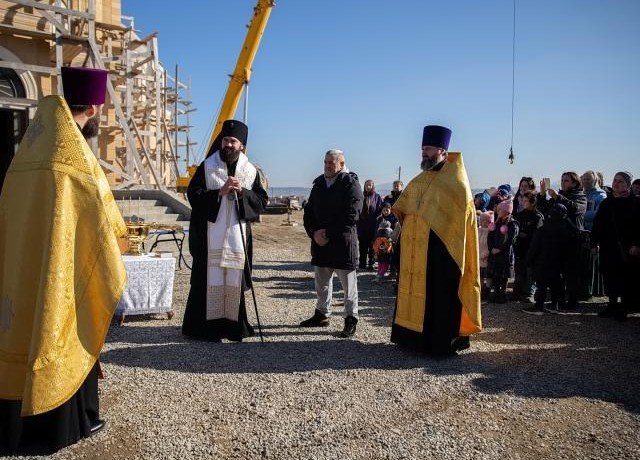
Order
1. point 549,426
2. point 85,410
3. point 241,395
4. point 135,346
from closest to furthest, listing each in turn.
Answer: point 85,410 < point 549,426 < point 241,395 < point 135,346

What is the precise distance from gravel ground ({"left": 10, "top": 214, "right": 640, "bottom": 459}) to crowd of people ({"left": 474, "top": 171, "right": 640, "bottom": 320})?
106 centimetres

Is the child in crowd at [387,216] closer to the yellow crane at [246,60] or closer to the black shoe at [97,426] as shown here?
the yellow crane at [246,60]

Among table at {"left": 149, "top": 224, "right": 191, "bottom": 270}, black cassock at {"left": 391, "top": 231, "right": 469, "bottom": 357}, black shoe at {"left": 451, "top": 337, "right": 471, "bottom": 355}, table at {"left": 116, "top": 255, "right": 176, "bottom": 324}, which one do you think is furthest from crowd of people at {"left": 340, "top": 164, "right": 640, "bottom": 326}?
table at {"left": 149, "top": 224, "right": 191, "bottom": 270}

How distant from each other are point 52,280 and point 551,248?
6551mm

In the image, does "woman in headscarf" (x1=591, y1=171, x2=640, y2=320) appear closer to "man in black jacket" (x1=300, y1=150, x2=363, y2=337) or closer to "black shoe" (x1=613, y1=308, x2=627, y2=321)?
"black shoe" (x1=613, y1=308, x2=627, y2=321)

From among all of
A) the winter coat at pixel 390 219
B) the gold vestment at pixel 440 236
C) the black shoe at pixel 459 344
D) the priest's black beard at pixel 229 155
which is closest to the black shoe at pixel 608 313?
the black shoe at pixel 459 344

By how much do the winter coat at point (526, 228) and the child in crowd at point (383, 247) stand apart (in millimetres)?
2275

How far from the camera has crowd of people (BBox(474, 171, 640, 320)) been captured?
22.9ft

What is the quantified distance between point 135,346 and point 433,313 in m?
3.01

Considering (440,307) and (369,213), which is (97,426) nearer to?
(440,307)

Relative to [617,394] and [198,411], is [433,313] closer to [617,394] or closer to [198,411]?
[617,394]

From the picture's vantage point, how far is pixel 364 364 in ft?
15.7

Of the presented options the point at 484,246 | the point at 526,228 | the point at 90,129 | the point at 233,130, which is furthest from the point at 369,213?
the point at 90,129

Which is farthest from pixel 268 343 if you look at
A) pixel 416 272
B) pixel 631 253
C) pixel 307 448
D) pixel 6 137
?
pixel 6 137
